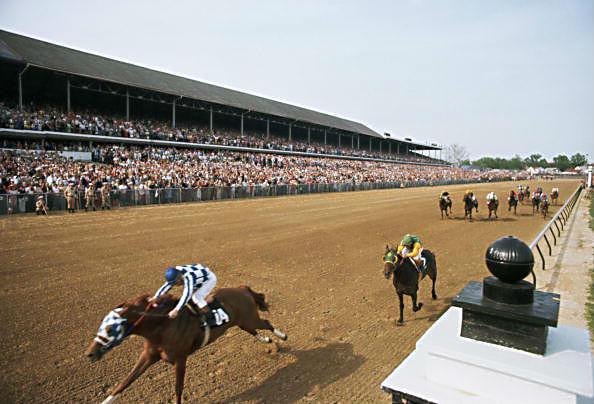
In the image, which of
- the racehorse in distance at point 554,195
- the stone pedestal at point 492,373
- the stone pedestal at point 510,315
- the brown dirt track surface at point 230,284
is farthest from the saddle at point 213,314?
the racehorse in distance at point 554,195

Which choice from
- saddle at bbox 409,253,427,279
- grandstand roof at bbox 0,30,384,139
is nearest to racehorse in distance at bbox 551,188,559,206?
saddle at bbox 409,253,427,279

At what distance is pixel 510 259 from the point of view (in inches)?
86.4

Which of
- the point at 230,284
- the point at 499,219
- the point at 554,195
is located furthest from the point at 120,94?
the point at 554,195

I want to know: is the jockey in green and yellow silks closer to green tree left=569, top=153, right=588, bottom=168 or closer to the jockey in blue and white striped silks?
the jockey in blue and white striped silks

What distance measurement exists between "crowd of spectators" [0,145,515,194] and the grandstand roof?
6480 mm

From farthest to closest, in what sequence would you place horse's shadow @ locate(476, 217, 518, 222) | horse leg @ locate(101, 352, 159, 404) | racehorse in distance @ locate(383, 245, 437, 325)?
1. horse's shadow @ locate(476, 217, 518, 222)
2. racehorse in distance @ locate(383, 245, 437, 325)
3. horse leg @ locate(101, 352, 159, 404)

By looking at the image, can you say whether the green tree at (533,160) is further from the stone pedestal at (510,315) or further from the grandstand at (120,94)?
the stone pedestal at (510,315)

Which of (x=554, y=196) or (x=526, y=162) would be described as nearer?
(x=554, y=196)

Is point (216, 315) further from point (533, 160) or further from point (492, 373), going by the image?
point (533, 160)

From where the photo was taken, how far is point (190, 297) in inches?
153

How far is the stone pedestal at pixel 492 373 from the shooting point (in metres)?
1.98

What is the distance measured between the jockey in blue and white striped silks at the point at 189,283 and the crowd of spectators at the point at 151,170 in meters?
16.3

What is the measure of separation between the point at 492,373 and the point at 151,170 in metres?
23.5

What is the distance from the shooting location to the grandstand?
2620 centimetres
